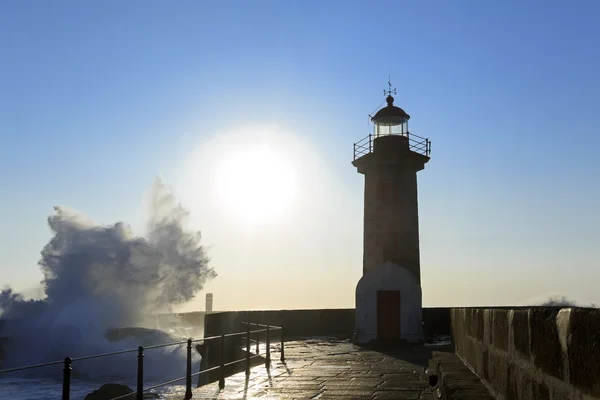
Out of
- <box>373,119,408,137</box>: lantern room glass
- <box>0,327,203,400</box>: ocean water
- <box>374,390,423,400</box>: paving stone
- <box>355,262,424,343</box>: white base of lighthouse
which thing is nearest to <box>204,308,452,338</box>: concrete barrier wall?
<box>355,262,424,343</box>: white base of lighthouse

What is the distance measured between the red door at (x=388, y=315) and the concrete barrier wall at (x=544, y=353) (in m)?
15.2

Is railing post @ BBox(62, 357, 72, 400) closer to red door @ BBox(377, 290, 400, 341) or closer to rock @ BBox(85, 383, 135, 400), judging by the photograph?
red door @ BBox(377, 290, 400, 341)

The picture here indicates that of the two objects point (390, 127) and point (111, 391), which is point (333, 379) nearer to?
point (390, 127)

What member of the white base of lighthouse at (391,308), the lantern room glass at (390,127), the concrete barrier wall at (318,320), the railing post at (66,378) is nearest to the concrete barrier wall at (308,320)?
the concrete barrier wall at (318,320)

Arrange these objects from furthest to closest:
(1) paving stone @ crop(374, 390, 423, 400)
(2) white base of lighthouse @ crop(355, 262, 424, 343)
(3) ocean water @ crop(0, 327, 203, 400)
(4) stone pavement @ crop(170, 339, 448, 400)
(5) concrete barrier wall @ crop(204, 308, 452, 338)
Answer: (3) ocean water @ crop(0, 327, 203, 400) < (5) concrete barrier wall @ crop(204, 308, 452, 338) < (2) white base of lighthouse @ crop(355, 262, 424, 343) < (4) stone pavement @ crop(170, 339, 448, 400) < (1) paving stone @ crop(374, 390, 423, 400)

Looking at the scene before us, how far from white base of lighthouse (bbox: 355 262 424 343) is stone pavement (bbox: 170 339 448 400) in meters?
3.81

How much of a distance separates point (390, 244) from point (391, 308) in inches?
87.7

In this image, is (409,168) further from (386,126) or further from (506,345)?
(506,345)

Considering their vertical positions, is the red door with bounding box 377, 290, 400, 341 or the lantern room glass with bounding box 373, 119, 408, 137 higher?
the lantern room glass with bounding box 373, 119, 408, 137

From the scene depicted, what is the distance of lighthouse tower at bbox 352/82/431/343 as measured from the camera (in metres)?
19.3

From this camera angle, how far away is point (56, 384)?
125 ft

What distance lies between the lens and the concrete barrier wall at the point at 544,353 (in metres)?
1.91

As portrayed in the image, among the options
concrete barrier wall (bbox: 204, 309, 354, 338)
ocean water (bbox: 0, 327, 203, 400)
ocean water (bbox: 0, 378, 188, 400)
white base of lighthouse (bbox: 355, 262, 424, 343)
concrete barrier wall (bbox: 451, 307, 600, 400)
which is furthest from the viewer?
ocean water (bbox: 0, 327, 203, 400)

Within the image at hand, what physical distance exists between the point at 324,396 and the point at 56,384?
118 feet
